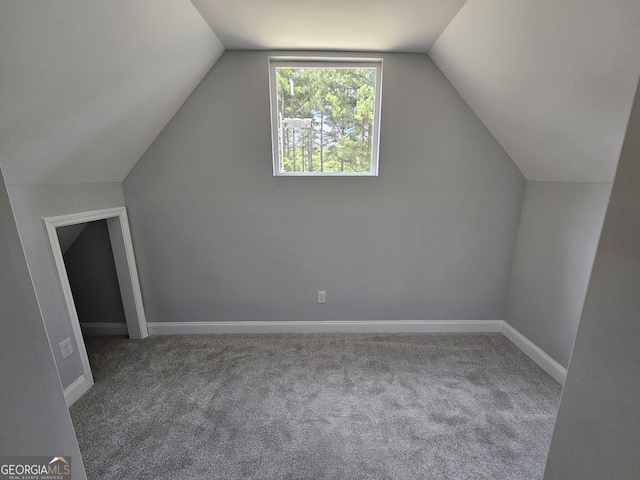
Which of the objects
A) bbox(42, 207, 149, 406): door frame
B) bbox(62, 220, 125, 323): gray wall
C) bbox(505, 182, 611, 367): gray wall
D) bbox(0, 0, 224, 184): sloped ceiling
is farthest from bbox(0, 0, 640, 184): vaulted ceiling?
bbox(62, 220, 125, 323): gray wall

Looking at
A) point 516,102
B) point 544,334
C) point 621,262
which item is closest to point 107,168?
point 621,262

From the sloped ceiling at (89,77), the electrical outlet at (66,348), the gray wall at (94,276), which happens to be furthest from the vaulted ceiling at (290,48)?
the electrical outlet at (66,348)

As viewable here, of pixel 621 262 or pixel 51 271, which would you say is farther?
pixel 51 271

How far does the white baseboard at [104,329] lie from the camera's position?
2.64m

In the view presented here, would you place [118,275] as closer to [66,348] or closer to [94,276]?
[94,276]

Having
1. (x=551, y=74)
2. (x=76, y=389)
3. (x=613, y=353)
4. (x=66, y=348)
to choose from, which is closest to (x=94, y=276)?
(x=66, y=348)

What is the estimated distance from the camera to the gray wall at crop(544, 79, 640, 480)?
635mm

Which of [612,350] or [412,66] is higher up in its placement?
[412,66]

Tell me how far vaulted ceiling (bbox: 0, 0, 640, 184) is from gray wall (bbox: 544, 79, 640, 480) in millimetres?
919

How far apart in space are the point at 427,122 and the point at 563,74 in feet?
3.14

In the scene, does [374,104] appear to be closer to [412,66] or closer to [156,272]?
[412,66]

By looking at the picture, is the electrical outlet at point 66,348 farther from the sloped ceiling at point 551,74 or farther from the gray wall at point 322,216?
the sloped ceiling at point 551,74

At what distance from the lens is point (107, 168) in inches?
81.4

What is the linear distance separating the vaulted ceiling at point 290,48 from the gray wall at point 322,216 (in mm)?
164
